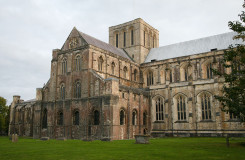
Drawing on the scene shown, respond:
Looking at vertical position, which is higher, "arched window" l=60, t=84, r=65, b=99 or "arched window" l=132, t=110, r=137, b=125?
"arched window" l=60, t=84, r=65, b=99

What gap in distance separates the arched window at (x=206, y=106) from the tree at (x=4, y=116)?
50.5 m

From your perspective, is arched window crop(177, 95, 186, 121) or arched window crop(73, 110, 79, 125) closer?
arched window crop(73, 110, 79, 125)

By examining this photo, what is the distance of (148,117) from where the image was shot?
42625 mm

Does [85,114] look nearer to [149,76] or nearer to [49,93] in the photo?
[49,93]

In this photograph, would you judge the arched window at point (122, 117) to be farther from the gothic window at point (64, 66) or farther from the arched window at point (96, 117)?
the gothic window at point (64, 66)

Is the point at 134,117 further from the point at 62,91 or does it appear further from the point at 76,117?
the point at 62,91

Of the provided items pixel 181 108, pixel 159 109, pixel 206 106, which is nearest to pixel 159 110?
pixel 159 109

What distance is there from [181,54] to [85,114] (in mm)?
23171

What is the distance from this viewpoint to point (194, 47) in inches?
1896

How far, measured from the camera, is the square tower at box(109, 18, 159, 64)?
176ft

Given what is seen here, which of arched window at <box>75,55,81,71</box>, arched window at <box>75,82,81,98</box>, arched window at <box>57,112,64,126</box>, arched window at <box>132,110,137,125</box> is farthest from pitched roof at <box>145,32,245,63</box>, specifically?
arched window at <box>57,112,64,126</box>

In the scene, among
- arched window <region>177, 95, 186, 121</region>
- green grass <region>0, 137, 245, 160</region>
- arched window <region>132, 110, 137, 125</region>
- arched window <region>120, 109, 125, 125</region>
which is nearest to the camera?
green grass <region>0, 137, 245, 160</region>

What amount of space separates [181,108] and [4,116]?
50.5m

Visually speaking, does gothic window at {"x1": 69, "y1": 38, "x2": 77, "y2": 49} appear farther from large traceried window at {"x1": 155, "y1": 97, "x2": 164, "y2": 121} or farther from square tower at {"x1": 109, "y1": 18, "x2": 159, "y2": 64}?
large traceried window at {"x1": 155, "y1": 97, "x2": 164, "y2": 121}
